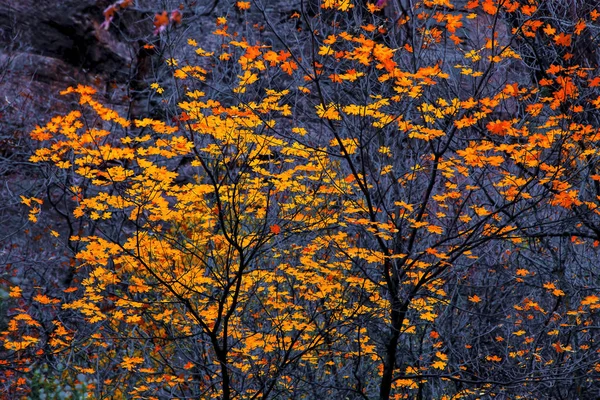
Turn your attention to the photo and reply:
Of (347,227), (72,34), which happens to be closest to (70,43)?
(72,34)

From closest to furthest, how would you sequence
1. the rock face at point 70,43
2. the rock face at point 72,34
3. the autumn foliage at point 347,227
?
the autumn foliage at point 347,227 → the rock face at point 70,43 → the rock face at point 72,34

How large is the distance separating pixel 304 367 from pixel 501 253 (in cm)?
344

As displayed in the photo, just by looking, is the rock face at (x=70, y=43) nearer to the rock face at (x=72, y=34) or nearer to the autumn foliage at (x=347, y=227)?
the rock face at (x=72, y=34)

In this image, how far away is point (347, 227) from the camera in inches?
315

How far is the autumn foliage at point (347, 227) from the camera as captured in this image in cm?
597

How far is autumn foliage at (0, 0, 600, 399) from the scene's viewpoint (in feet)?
19.6

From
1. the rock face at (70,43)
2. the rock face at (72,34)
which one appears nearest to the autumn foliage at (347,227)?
the rock face at (70,43)

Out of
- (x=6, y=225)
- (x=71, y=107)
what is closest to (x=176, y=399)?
(x=6, y=225)

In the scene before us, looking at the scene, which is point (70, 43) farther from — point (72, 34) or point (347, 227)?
point (347, 227)

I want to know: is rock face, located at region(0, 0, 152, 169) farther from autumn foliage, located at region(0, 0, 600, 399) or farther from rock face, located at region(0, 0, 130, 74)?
autumn foliage, located at region(0, 0, 600, 399)

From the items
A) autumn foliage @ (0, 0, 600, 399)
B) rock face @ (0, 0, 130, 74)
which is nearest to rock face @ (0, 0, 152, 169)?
rock face @ (0, 0, 130, 74)

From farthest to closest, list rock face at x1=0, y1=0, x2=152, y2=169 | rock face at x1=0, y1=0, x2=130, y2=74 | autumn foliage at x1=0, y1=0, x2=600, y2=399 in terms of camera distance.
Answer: rock face at x1=0, y1=0, x2=130, y2=74 → rock face at x1=0, y1=0, x2=152, y2=169 → autumn foliage at x1=0, y1=0, x2=600, y2=399

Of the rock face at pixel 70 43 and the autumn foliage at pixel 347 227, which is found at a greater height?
the rock face at pixel 70 43

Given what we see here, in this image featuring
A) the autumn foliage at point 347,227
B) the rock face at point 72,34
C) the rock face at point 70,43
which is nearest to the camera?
the autumn foliage at point 347,227
